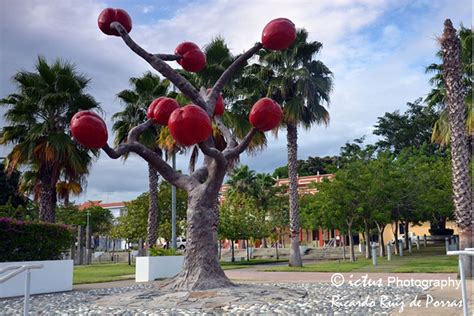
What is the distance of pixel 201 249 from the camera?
10258mm

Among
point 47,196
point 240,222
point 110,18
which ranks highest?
point 110,18

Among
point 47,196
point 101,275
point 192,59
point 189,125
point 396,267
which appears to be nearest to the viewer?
point 189,125

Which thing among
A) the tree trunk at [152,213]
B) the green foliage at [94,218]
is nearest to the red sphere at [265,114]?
the tree trunk at [152,213]

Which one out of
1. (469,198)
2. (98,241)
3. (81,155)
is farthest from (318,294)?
(98,241)

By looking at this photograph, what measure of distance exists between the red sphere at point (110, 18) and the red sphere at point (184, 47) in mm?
1412

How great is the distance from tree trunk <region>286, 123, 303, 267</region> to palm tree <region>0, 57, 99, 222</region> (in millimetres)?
9215

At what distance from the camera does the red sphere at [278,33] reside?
378 inches

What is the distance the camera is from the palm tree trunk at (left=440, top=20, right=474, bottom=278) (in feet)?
47.1

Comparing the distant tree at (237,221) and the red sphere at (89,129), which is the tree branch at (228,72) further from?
the distant tree at (237,221)

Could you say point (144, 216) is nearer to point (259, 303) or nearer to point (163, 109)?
point (163, 109)

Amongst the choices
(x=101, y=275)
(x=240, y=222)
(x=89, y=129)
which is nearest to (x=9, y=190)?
(x=101, y=275)

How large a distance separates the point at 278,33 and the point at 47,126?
10598mm

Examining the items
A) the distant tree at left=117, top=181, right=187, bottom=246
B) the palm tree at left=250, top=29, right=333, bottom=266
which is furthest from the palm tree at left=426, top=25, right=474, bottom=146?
the distant tree at left=117, top=181, right=187, bottom=246

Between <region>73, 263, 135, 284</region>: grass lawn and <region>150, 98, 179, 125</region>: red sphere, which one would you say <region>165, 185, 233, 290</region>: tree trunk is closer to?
<region>150, 98, 179, 125</region>: red sphere
